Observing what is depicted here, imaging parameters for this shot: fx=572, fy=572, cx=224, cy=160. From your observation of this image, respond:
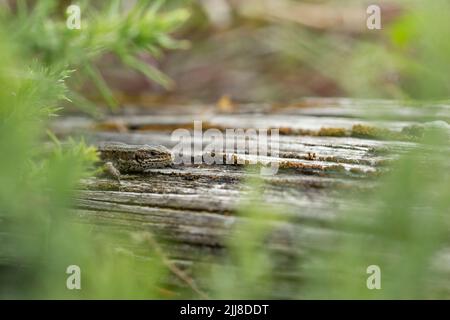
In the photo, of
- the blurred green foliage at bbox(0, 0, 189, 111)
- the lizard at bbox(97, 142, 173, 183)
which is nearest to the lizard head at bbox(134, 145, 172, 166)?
the lizard at bbox(97, 142, 173, 183)

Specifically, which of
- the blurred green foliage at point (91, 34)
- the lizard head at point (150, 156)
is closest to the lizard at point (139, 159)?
the lizard head at point (150, 156)

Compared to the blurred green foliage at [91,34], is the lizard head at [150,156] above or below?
below

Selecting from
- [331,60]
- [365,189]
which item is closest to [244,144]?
[365,189]

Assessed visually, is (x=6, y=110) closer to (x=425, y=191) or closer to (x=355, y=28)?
(x=425, y=191)

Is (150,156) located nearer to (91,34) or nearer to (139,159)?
(139,159)

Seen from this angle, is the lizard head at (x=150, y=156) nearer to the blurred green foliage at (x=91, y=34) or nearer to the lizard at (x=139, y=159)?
the lizard at (x=139, y=159)

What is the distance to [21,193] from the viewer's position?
3.78 feet

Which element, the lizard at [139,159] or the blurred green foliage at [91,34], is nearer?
the lizard at [139,159]

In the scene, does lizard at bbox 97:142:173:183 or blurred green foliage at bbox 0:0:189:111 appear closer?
lizard at bbox 97:142:173:183

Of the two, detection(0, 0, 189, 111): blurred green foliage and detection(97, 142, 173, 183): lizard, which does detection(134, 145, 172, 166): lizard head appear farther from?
detection(0, 0, 189, 111): blurred green foliage

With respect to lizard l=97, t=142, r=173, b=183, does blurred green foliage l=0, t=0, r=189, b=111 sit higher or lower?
higher

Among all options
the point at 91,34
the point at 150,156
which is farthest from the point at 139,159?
the point at 91,34

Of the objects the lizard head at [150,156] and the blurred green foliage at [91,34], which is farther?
the blurred green foliage at [91,34]

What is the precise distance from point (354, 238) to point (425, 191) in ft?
0.65
